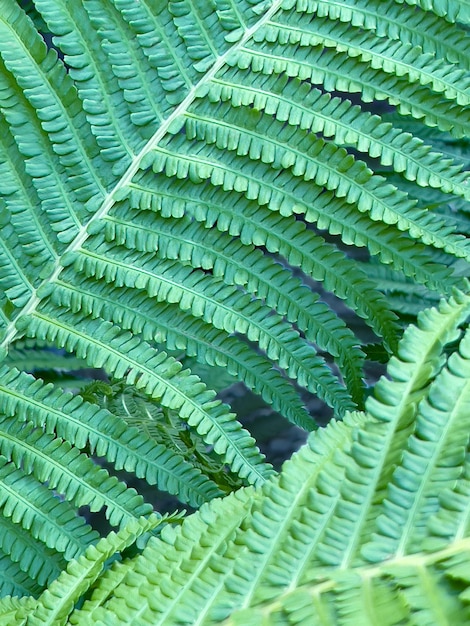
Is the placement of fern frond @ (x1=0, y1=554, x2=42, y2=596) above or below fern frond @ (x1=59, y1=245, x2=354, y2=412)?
below

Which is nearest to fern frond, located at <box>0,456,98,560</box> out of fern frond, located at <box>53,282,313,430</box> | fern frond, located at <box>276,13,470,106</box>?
fern frond, located at <box>53,282,313,430</box>

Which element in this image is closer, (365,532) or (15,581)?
(365,532)

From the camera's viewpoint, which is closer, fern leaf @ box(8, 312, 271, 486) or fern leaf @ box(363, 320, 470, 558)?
fern leaf @ box(363, 320, 470, 558)

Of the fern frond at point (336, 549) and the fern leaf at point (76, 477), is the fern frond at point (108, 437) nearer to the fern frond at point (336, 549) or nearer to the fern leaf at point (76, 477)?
the fern leaf at point (76, 477)

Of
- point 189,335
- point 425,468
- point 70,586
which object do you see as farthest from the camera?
point 189,335

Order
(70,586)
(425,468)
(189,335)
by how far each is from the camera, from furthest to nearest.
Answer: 1. (189,335)
2. (70,586)
3. (425,468)

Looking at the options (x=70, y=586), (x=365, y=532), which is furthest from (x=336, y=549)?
(x=70, y=586)

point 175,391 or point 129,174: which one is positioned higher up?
point 129,174

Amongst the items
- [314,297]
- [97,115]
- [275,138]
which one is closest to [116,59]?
[97,115]

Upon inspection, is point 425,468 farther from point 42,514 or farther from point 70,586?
point 42,514

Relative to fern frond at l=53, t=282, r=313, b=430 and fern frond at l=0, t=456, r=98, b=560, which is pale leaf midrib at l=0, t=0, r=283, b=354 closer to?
fern frond at l=53, t=282, r=313, b=430

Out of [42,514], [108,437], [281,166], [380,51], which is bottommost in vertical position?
[42,514]
